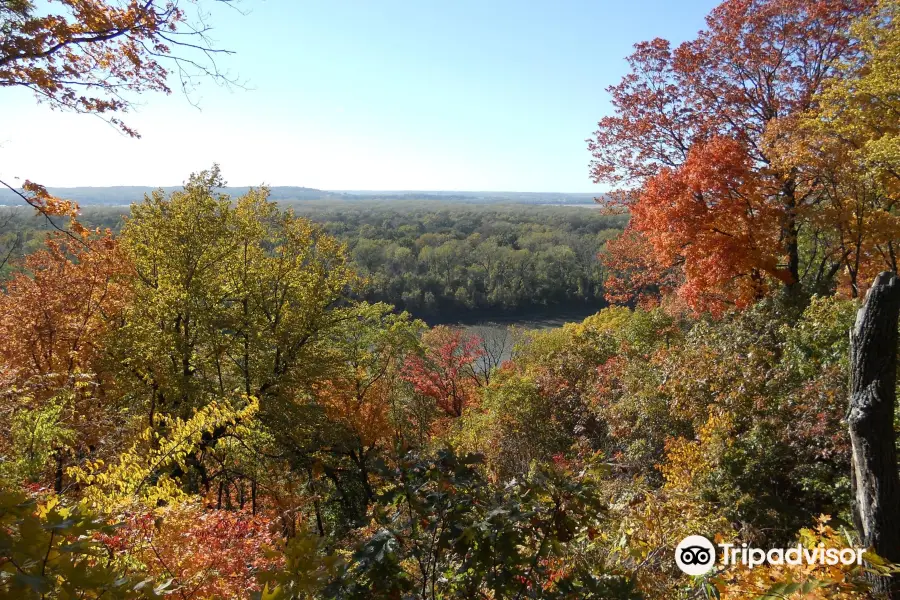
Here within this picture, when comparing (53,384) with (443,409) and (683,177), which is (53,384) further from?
(443,409)

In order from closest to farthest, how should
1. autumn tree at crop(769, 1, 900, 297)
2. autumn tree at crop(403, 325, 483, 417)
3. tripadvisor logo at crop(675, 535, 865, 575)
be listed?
tripadvisor logo at crop(675, 535, 865, 575) → autumn tree at crop(769, 1, 900, 297) → autumn tree at crop(403, 325, 483, 417)

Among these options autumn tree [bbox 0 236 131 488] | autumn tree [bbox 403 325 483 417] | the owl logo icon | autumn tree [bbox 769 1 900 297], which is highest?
autumn tree [bbox 769 1 900 297]

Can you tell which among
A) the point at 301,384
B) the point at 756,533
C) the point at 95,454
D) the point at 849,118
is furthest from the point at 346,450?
the point at 849,118

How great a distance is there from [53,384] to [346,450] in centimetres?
667

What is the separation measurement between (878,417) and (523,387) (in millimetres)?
12092

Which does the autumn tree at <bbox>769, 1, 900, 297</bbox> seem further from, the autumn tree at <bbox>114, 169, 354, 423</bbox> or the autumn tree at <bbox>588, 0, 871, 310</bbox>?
the autumn tree at <bbox>114, 169, 354, 423</bbox>

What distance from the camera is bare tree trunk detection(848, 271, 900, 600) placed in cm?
363

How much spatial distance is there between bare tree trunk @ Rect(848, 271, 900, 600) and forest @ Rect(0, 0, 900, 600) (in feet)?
0.06

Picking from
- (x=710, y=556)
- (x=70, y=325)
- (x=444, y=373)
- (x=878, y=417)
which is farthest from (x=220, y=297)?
(x=444, y=373)

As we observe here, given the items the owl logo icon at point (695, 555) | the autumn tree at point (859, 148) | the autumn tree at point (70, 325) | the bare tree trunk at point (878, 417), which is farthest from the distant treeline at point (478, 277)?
the bare tree trunk at point (878, 417)

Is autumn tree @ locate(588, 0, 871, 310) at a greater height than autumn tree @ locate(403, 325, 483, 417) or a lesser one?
greater

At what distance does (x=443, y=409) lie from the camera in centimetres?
2692

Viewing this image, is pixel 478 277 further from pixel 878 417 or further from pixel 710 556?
pixel 878 417

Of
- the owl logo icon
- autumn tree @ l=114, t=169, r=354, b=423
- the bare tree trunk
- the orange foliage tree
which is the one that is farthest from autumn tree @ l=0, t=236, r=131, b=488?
the bare tree trunk
